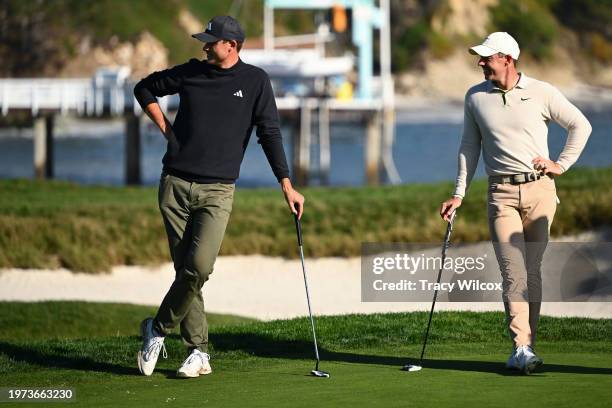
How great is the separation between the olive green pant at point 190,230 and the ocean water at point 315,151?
2047 inches

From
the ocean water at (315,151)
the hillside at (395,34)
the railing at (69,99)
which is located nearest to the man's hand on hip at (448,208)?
the railing at (69,99)

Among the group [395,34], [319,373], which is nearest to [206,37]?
[319,373]

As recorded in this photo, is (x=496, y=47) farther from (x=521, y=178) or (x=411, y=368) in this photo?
(x=411, y=368)

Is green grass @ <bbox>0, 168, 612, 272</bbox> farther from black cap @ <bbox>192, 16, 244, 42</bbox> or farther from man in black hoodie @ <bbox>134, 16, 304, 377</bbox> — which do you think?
black cap @ <bbox>192, 16, 244, 42</bbox>

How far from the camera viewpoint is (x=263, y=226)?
23.6m

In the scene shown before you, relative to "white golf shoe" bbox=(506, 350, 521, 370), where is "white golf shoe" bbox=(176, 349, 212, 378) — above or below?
below

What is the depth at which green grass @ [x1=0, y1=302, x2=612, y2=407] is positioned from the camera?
309 inches

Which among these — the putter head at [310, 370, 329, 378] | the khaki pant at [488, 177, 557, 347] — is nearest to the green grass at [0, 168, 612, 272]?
the khaki pant at [488, 177, 557, 347]

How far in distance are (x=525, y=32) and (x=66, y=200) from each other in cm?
12049

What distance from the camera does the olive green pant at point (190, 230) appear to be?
903 centimetres

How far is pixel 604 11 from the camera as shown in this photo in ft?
504

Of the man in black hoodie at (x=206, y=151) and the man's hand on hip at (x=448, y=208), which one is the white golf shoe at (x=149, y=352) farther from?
the man's hand on hip at (x=448, y=208)

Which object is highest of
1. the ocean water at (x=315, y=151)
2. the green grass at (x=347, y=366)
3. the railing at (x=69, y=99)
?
the railing at (x=69, y=99)

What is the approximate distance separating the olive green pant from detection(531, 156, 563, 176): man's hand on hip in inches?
75.1
